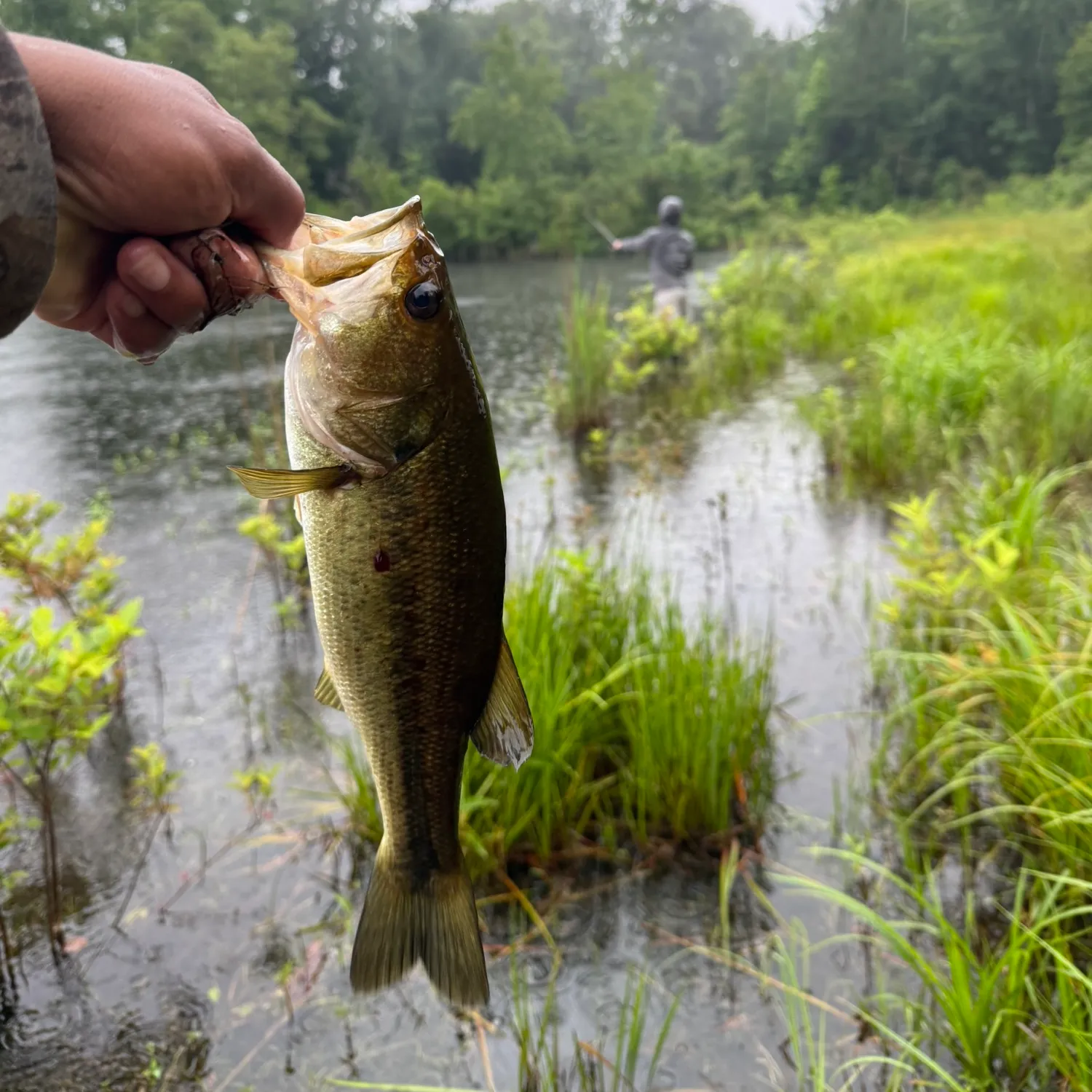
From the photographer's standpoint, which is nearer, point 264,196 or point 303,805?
point 264,196

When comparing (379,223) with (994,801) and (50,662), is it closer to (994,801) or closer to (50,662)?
(50,662)

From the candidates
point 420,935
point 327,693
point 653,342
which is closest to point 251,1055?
point 420,935

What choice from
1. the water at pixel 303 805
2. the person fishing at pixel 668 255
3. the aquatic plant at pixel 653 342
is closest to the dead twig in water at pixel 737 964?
the water at pixel 303 805

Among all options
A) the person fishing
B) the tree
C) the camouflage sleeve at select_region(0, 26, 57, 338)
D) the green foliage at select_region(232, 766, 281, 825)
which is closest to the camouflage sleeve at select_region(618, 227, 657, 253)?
the person fishing

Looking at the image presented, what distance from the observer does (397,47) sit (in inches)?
926

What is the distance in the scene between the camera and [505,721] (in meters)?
1.35

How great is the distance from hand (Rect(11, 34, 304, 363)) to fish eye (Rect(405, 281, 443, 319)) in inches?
9.0

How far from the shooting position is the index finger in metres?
1.29

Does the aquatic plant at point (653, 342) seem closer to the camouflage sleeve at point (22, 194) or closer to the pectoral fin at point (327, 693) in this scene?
the pectoral fin at point (327, 693)

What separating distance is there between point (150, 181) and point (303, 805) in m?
3.04

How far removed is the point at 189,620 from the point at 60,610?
912 mm

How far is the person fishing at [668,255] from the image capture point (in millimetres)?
13133

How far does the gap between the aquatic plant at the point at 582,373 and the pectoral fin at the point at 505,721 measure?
8.32 meters

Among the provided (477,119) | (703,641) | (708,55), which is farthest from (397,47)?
(708,55)
